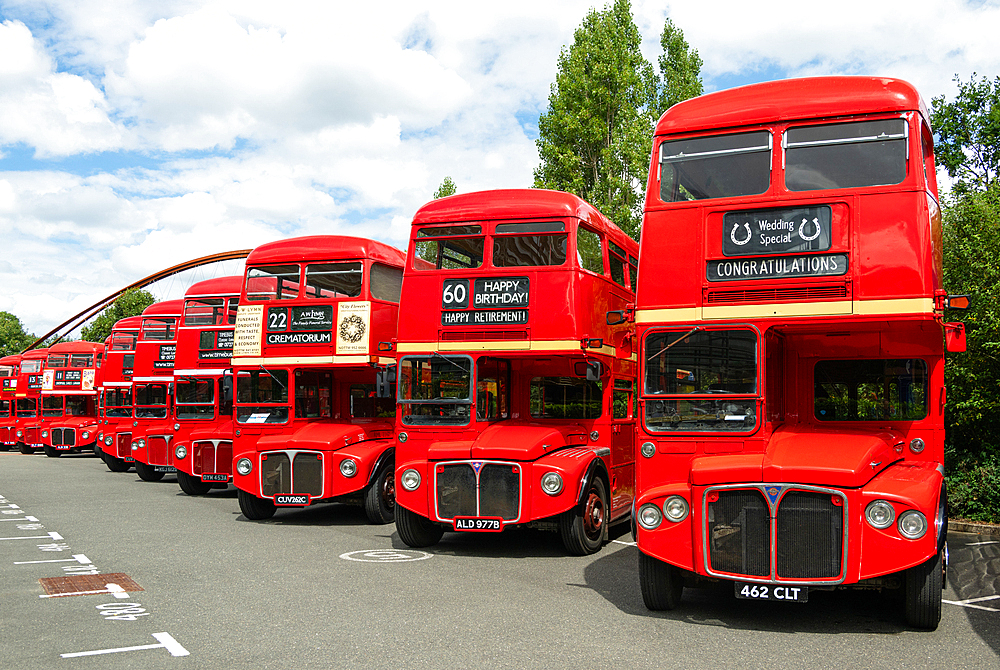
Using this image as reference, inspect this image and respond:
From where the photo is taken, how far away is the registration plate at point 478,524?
10.5 m

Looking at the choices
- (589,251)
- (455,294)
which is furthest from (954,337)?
(455,294)

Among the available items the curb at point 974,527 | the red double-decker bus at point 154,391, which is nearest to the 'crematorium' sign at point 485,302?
the curb at point 974,527

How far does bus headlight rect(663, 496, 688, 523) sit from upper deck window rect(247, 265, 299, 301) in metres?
8.78

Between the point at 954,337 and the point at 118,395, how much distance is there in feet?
78.2

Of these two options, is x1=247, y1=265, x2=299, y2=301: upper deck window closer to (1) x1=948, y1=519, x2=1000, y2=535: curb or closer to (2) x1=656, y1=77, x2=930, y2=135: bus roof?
(2) x1=656, y1=77, x2=930, y2=135: bus roof

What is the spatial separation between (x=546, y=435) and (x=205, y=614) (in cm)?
474

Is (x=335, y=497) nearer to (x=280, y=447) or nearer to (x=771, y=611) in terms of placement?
(x=280, y=447)

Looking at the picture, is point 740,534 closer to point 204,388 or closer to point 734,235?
point 734,235

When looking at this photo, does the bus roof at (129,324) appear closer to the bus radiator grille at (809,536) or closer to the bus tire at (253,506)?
the bus tire at (253,506)

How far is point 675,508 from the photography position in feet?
23.8

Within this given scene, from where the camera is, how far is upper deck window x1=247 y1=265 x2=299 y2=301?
14.6m

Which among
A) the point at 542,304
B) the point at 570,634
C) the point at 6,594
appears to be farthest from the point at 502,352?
the point at 6,594

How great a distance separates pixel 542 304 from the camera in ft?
36.8

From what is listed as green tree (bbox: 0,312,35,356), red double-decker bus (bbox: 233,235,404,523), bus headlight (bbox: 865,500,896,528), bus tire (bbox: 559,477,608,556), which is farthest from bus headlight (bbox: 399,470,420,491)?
green tree (bbox: 0,312,35,356)
